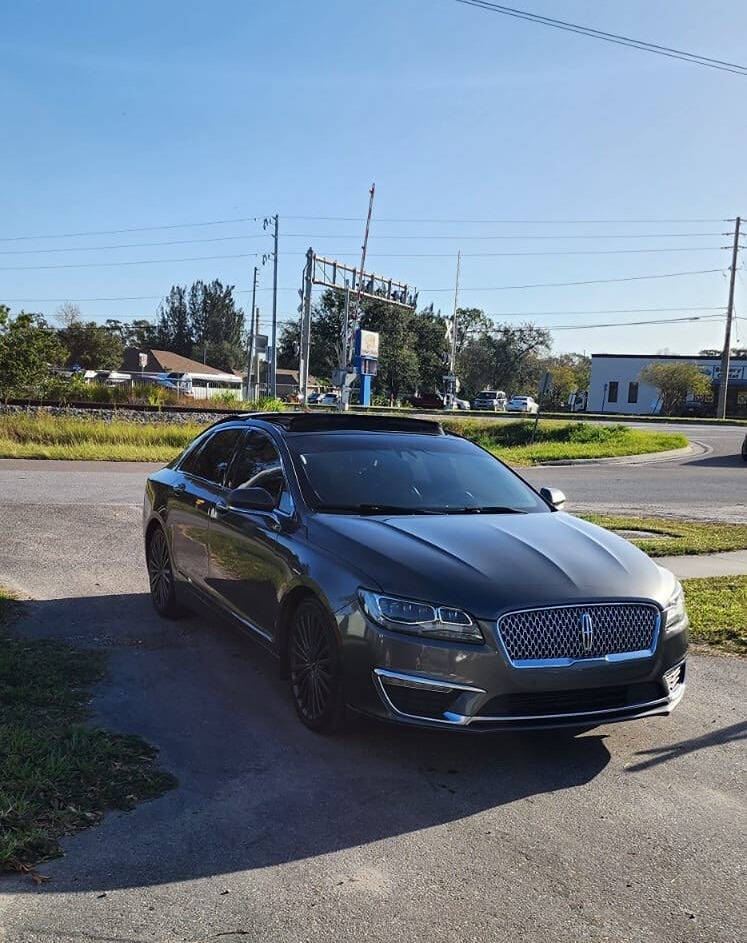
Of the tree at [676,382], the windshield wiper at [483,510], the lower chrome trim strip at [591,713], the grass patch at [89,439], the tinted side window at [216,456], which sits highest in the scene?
the tree at [676,382]

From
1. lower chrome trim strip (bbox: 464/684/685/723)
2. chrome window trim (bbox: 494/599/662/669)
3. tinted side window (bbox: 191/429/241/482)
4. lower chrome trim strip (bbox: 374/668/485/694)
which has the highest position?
tinted side window (bbox: 191/429/241/482)

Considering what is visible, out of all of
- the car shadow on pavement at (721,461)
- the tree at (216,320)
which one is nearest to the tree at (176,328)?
the tree at (216,320)

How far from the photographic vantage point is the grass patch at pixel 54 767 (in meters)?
3.66

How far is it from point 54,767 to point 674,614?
3.07m

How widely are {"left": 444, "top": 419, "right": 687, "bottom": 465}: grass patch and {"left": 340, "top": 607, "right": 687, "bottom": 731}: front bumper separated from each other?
67.2 feet

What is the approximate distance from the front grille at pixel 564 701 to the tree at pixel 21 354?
27.8m

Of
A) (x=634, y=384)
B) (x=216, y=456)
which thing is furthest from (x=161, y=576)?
(x=634, y=384)

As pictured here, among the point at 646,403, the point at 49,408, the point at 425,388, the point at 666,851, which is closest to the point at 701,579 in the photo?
the point at 666,851

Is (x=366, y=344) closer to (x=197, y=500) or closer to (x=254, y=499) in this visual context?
(x=197, y=500)

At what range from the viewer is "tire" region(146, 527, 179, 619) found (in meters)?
7.25

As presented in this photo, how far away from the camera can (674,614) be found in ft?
15.6

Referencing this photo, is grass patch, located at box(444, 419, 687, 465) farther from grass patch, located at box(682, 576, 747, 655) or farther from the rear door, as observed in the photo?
the rear door

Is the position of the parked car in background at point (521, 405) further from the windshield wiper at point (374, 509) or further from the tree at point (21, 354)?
the windshield wiper at point (374, 509)

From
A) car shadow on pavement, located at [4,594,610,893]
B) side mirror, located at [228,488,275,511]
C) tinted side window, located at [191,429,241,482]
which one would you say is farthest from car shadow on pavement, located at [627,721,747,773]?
tinted side window, located at [191,429,241,482]
